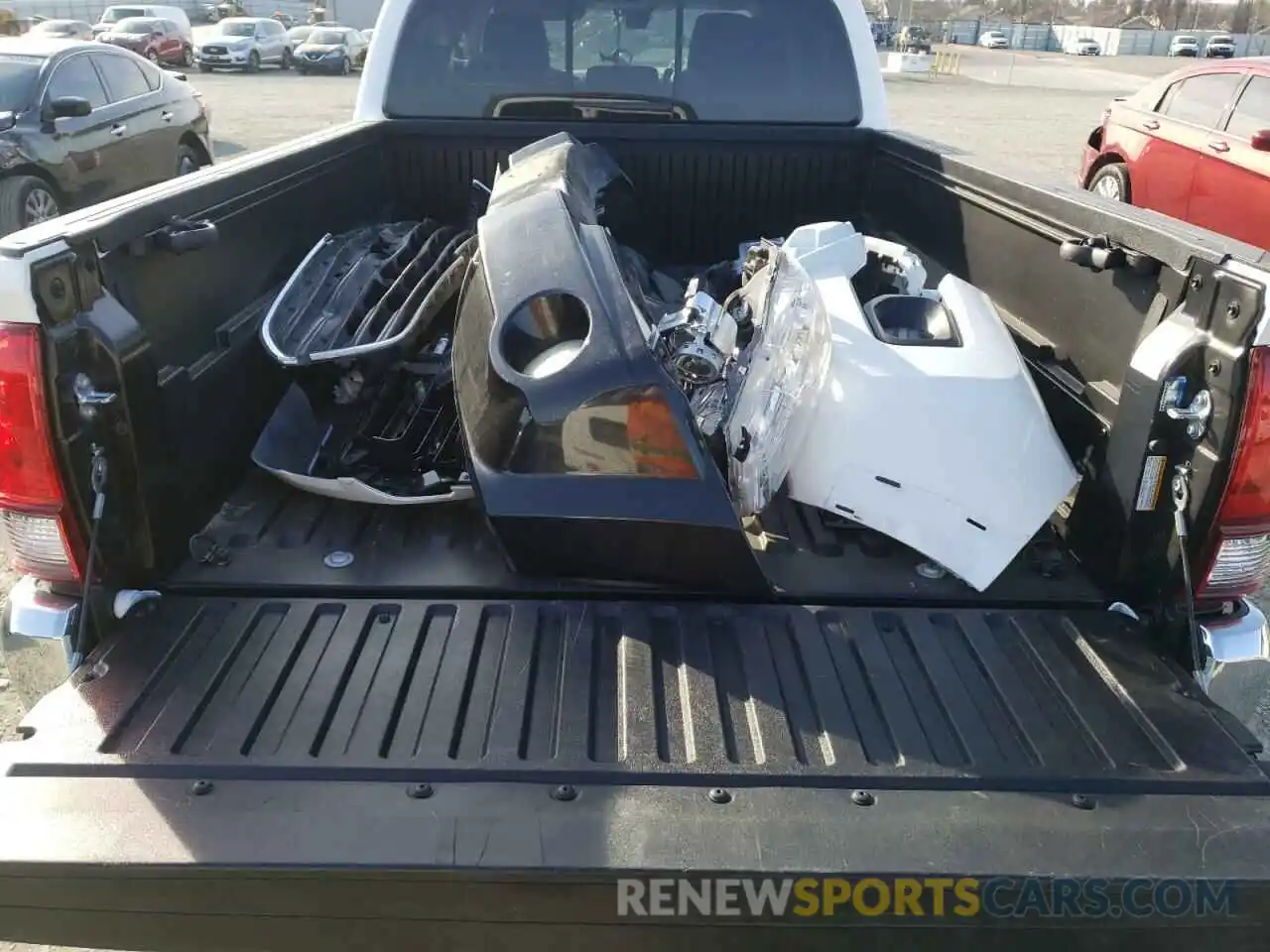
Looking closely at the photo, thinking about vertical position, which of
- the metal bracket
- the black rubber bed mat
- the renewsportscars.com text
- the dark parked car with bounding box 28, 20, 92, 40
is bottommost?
the dark parked car with bounding box 28, 20, 92, 40

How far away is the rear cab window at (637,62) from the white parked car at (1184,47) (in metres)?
57.3

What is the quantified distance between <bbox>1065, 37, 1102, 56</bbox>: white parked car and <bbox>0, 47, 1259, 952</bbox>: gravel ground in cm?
1848

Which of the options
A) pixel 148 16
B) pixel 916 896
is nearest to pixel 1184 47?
pixel 148 16

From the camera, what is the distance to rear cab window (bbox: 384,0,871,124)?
13.1 ft

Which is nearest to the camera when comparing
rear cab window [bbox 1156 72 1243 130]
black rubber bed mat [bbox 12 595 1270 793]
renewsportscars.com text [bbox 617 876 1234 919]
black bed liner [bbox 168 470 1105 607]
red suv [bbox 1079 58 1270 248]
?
renewsportscars.com text [bbox 617 876 1234 919]

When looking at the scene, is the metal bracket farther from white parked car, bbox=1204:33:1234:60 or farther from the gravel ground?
white parked car, bbox=1204:33:1234:60

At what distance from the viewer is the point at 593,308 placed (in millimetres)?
1966

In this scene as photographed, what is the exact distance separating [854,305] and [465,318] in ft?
2.96

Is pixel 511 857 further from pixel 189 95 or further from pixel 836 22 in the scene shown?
pixel 189 95

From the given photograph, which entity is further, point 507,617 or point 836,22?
point 836,22

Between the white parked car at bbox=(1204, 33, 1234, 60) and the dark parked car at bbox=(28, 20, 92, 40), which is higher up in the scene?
the dark parked car at bbox=(28, 20, 92, 40)

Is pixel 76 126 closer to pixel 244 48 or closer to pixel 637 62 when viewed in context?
pixel 637 62

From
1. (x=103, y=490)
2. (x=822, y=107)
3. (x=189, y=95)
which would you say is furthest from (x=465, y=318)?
(x=189, y=95)

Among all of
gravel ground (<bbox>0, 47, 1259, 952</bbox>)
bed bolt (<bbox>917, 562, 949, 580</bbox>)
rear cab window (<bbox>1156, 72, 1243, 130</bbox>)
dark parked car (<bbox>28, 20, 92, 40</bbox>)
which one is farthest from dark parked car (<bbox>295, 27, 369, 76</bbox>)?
bed bolt (<bbox>917, 562, 949, 580</bbox>)
